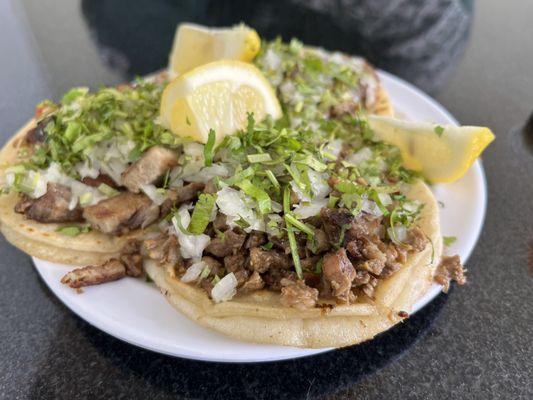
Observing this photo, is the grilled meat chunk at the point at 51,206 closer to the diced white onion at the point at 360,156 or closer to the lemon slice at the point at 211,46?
the lemon slice at the point at 211,46

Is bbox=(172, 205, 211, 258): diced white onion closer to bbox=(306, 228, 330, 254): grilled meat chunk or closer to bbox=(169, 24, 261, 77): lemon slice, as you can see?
bbox=(306, 228, 330, 254): grilled meat chunk

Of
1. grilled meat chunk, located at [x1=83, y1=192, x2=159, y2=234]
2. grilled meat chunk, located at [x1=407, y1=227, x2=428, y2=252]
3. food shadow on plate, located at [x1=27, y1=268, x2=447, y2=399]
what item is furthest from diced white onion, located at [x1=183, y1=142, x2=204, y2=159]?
grilled meat chunk, located at [x1=407, y1=227, x2=428, y2=252]

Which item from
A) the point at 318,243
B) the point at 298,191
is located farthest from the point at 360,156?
the point at 318,243

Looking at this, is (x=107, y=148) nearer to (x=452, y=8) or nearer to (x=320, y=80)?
(x=320, y=80)

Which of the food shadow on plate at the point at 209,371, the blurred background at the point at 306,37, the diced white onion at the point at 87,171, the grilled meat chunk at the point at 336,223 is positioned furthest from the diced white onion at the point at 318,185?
the blurred background at the point at 306,37

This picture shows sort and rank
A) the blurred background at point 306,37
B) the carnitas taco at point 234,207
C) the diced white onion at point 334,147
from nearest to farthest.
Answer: the carnitas taco at point 234,207 → the diced white onion at point 334,147 → the blurred background at point 306,37

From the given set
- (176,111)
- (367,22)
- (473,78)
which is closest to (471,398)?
(176,111)

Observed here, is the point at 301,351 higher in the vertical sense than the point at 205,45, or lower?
lower
